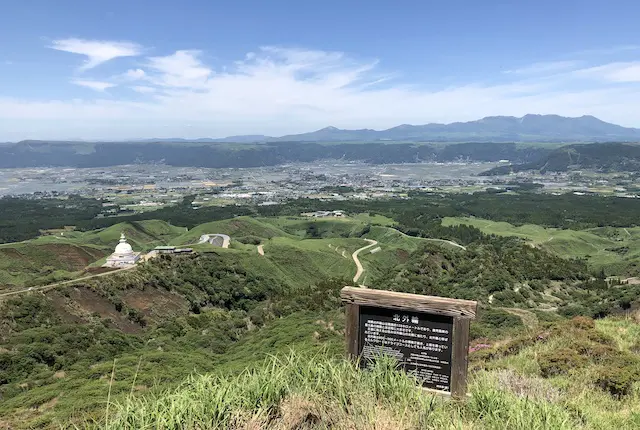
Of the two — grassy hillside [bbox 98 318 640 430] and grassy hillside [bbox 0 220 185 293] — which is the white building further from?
grassy hillside [bbox 98 318 640 430]

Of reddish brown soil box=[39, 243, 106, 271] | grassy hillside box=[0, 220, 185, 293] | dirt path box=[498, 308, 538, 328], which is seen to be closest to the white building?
grassy hillside box=[0, 220, 185, 293]

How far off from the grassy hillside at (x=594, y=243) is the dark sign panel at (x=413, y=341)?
61159 mm

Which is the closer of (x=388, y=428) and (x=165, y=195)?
(x=388, y=428)

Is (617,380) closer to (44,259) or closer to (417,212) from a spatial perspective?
(44,259)

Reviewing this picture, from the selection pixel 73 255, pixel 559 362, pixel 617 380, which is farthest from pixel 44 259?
pixel 617 380

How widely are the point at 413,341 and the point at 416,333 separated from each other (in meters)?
0.12

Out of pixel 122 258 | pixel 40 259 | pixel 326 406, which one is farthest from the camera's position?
pixel 40 259

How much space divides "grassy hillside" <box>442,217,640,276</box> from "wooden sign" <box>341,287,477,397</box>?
2407 inches

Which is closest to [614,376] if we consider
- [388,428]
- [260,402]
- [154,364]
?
[388,428]

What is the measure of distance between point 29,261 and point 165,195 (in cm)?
13590

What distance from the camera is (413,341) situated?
19.7 feet

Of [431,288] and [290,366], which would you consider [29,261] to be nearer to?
[431,288]

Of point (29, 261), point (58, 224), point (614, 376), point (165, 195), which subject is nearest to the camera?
point (614, 376)

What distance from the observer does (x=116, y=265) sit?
1981 inches
